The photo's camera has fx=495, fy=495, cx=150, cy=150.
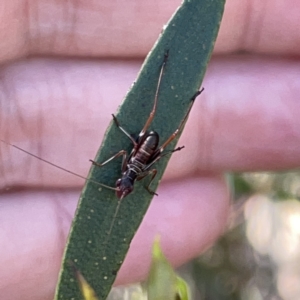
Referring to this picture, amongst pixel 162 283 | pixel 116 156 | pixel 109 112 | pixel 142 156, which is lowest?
pixel 162 283

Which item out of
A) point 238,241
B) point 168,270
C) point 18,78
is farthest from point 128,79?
point 238,241

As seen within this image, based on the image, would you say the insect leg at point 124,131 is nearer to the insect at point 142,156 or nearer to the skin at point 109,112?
the insect at point 142,156

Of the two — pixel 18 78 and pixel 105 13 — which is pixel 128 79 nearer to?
pixel 105 13

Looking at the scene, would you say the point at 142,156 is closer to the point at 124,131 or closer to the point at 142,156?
the point at 142,156

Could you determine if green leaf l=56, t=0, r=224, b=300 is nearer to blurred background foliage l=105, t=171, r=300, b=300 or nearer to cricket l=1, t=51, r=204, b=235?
cricket l=1, t=51, r=204, b=235

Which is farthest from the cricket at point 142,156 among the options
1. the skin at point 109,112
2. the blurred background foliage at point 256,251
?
the blurred background foliage at point 256,251

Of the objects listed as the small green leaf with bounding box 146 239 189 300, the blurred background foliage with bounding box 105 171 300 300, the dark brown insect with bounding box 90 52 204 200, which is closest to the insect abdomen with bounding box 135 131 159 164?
the dark brown insect with bounding box 90 52 204 200

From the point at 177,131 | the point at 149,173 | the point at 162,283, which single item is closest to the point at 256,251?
the point at 149,173
